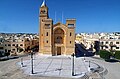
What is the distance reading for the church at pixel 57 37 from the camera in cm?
4375

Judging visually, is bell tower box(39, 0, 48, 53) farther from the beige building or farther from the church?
the beige building

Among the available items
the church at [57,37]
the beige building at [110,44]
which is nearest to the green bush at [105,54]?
the church at [57,37]

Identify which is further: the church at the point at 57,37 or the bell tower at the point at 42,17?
the bell tower at the point at 42,17

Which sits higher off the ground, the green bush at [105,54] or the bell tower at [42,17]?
the bell tower at [42,17]

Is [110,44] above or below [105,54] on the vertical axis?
above

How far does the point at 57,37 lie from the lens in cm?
4597

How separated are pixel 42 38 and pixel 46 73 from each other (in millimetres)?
21309

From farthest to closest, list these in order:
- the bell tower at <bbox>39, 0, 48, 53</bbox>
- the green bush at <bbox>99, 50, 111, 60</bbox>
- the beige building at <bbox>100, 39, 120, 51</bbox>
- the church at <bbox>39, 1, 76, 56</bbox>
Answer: the beige building at <bbox>100, 39, 120, 51</bbox>
the bell tower at <bbox>39, 0, 48, 53</bbox>
the church at <bbox>39, 1, 76, 56</bbox>
the green bush at <bbox>99, 50, 111, 60</bbox>

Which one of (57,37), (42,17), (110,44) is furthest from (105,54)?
(42,17)

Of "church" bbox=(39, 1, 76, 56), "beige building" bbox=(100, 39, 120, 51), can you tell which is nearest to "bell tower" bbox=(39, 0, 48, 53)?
"church" bbox=(39, 1, 76, 56)

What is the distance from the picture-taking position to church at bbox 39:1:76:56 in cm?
4375

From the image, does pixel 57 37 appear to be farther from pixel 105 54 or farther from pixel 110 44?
pixel 110 44

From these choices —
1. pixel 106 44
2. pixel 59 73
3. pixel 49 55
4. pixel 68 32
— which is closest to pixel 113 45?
pixel 106 44

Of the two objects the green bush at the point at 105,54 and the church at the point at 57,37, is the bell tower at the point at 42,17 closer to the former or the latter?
the church at the point at 57,37
